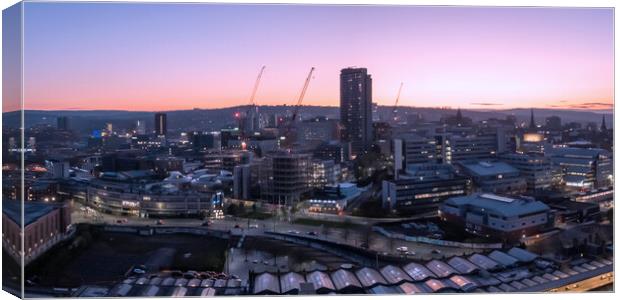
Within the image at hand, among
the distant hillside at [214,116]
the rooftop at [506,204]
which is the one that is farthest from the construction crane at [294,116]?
the rooftop at [506,204]

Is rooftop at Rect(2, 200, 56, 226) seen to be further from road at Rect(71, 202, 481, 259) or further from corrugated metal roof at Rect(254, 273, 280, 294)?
corrugated metal roof at Rect(254, 273, 280, 294)

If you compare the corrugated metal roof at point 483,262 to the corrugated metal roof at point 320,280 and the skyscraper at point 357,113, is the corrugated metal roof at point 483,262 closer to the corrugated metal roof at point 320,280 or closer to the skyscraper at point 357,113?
the corrugated metal roof at point 320,280

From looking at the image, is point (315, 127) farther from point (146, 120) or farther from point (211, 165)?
point (146, 120)

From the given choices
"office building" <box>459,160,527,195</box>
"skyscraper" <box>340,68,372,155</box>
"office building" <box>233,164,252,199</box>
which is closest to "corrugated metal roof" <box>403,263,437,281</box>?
"office building" <box>459,160,527,195</box>

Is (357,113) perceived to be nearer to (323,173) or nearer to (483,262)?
(323,173)

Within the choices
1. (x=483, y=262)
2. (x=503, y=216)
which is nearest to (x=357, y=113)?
(x=503, y=216)
